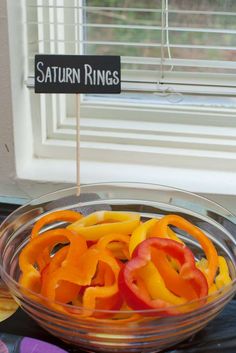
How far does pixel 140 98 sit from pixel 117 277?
0.49m

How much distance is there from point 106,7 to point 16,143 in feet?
0.89

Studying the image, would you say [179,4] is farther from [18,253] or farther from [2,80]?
[18,253]

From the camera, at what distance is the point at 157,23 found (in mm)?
932

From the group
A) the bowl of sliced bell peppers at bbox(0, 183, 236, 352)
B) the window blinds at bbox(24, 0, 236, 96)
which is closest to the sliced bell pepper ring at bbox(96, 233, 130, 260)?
the bowl of sliced bell peppers at bbox(0, 183, 236, 352)

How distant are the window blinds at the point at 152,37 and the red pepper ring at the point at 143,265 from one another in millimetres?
348

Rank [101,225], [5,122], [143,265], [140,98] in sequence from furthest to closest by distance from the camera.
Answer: [140,98]
[5,122]
[101,225]
[143,265]

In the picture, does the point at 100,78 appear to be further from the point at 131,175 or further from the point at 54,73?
the point at 131,175

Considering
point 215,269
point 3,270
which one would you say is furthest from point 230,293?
point 3,270

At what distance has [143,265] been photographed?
0.59 meters

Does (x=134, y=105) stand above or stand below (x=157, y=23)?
below

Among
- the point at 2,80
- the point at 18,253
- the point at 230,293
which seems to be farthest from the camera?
the point at 2,80

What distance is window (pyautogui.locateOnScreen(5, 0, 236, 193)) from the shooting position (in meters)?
0.90

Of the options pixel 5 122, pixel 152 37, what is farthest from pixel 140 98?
pixel 5 122

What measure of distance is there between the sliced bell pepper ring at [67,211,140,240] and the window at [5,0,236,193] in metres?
0.22
